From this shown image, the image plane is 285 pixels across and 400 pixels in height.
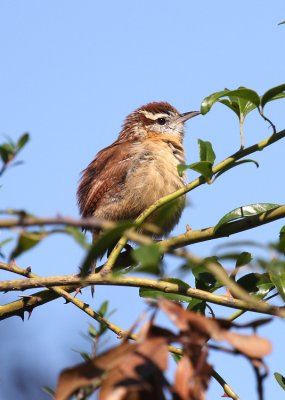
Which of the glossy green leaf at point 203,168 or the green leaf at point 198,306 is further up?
the glossy green leaf at point 203,168

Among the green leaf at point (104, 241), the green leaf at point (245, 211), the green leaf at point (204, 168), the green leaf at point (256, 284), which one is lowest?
the green leaf at point (256, 284)

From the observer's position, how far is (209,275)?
8.53ft

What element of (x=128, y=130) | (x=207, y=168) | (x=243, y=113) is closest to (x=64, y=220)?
(x=207, y=168)

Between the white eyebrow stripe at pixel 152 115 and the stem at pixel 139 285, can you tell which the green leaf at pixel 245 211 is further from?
the white eyebrow stripe at pixel 152 115

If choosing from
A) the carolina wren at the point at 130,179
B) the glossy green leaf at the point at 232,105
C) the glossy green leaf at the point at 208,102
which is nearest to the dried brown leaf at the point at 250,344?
the glossy green leaf at the point at 208,102

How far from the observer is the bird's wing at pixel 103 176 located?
227 inches

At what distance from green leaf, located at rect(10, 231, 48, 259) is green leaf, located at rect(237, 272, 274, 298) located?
127cm

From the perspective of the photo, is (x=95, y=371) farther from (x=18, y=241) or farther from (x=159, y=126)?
(x=159, y=126)

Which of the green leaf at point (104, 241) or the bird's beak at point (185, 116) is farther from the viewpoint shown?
the bird's beak at point (185, 116)

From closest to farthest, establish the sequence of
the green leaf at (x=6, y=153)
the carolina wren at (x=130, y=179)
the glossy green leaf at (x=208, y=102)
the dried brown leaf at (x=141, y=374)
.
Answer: the dried brown leaf at (x=141, y=374), the green leaf at (x=6, y=153), the glossy green leaf at (x=208, y=102), the carolina wren at (x=130, y=179)

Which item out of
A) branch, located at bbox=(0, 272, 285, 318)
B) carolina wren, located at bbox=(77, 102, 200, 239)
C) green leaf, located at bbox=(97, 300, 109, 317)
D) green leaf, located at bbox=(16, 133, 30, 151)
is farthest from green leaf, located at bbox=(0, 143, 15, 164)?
carolina wren, located at bbox=(77, 102, 200, 239)

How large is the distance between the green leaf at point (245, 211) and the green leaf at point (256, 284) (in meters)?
0.20

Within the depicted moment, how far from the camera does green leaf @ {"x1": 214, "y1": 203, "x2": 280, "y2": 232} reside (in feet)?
8.44

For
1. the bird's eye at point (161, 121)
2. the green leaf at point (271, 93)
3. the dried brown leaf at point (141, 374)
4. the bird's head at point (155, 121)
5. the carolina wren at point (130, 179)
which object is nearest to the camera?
the dried brown leaf at point (141, 374)
